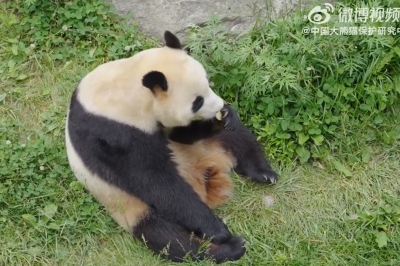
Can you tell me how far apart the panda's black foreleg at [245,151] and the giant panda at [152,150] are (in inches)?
10.0

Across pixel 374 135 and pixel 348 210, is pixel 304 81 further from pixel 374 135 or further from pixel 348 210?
pixel 348 210

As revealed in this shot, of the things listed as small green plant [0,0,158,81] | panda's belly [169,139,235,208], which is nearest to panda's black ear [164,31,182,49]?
panda's belly [169,139,235,208]

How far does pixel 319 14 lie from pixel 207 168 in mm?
1286

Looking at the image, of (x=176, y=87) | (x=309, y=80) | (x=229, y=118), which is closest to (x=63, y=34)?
(x=229, y=118)

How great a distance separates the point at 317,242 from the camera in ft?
12.5

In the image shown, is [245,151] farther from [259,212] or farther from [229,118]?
[259,212]

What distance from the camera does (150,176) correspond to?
11.9ft

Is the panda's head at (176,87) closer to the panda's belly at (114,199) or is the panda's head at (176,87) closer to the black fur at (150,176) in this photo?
the black fur at (150,176)

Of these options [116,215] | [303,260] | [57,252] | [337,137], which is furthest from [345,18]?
[57,252]

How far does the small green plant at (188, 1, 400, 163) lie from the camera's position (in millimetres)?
4070

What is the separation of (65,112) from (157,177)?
113 centimetres

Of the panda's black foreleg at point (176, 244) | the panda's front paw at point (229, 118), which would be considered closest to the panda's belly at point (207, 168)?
the panda's front paw at point (229, 118)

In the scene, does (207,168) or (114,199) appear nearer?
(114,199)

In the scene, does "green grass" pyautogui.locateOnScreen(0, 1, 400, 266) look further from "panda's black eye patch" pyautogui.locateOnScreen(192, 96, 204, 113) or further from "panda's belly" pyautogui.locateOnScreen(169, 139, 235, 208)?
"panda's black eye patch" pyautogui.locateOnScreen(192, 96, 204, 113)
